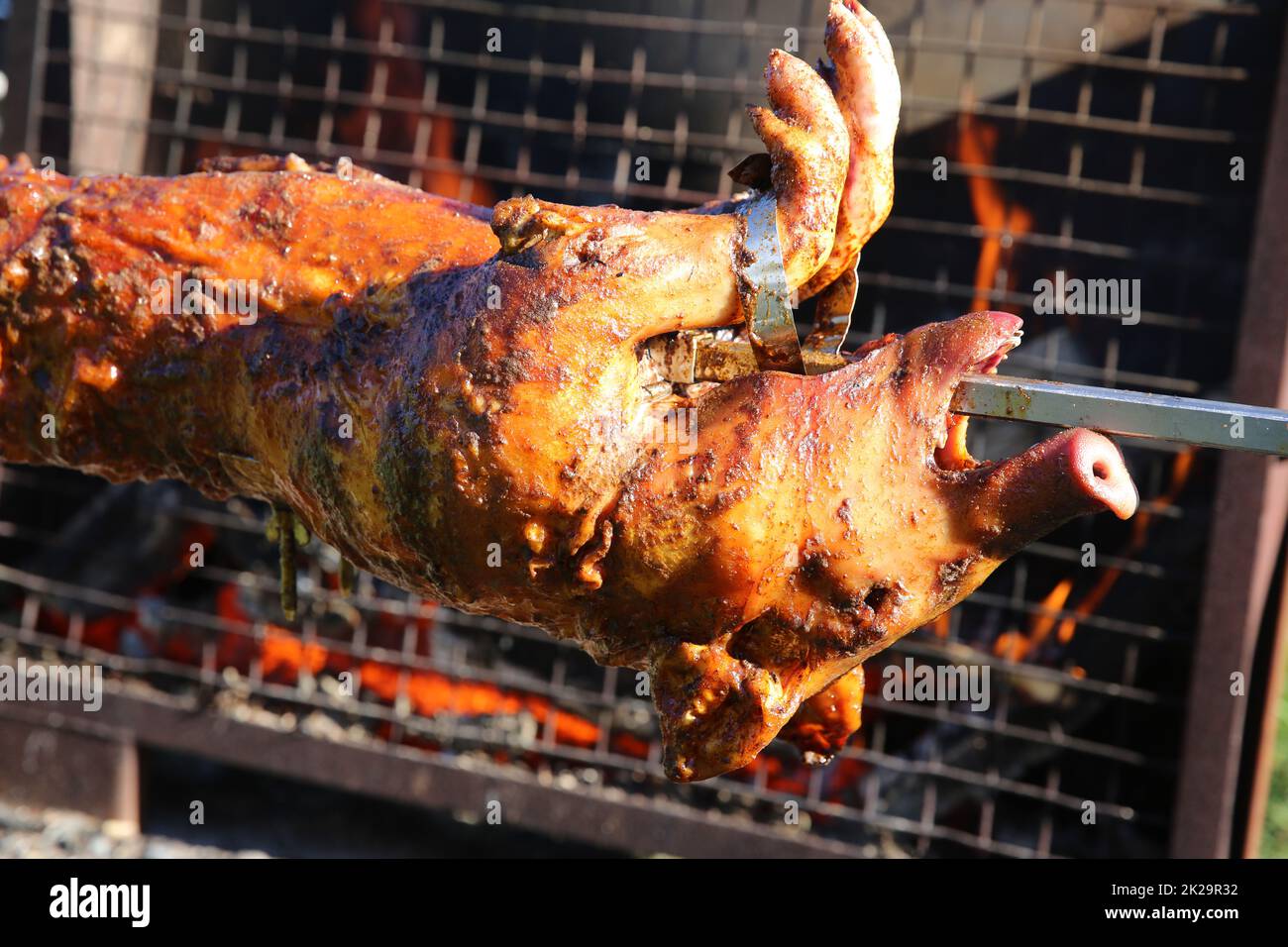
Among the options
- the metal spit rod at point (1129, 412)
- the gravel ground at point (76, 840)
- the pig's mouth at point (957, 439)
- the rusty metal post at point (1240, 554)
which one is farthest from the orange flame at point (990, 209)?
the gravel ground at point (76, 840)

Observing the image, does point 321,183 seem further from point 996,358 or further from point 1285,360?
point 1285,360

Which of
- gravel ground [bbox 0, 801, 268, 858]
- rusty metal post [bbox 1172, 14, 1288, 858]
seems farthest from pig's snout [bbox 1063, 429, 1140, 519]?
gravel ground [bbox 0, 801, 268, 858]

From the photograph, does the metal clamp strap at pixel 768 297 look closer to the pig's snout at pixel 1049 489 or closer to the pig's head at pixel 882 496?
the pig's head at pixel 882 496

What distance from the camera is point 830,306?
218 centimetres

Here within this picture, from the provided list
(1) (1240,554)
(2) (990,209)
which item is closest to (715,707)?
(1) (1240,554)

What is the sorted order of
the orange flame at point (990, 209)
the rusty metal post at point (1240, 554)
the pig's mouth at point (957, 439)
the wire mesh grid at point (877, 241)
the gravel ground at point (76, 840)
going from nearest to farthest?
the pig's mouth at point (957, 439)
the rusty metal post at point (1240, 554)
the wire mesh grid at point (877, 241)
the orange flame at point (990, 209)
the gravel ground at point (76, 840)

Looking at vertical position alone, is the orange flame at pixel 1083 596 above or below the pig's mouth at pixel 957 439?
below

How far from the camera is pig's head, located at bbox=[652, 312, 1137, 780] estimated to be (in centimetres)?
189

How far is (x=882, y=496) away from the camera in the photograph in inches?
75.3

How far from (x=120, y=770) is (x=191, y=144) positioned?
270 centimetres

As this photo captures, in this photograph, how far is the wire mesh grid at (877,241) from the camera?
13.6 ft

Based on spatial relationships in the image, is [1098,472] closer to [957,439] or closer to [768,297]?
[957,439]

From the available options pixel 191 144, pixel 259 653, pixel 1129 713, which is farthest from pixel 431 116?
pixel 1129 713

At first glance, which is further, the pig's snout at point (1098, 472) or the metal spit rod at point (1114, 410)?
the pig's snout at point (1098, 472)
